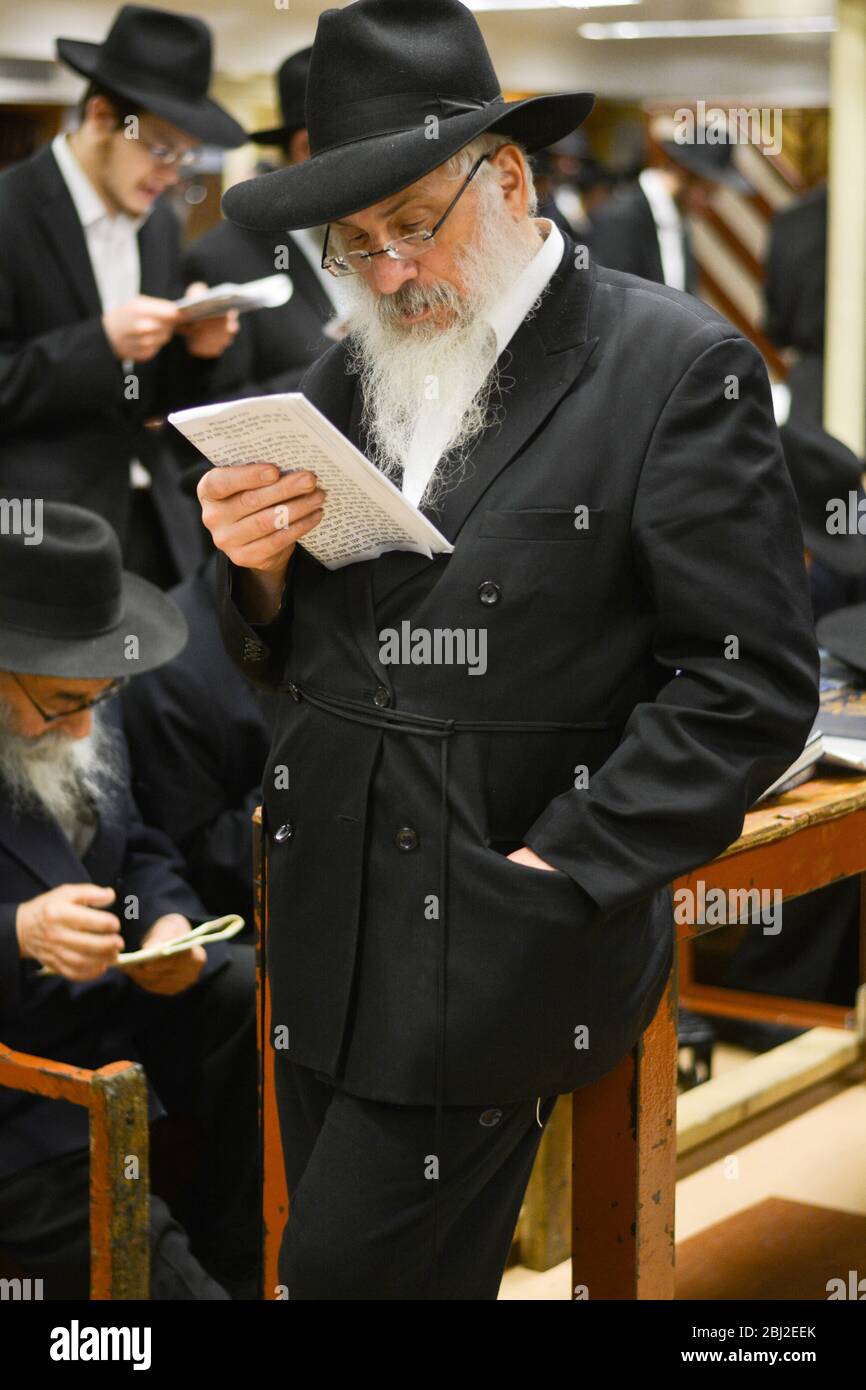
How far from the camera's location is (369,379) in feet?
6.80

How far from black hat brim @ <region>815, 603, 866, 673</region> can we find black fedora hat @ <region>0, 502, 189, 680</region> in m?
1.29

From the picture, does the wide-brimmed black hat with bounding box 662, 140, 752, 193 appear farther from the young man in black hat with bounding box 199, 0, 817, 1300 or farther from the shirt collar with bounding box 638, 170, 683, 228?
the young man in black hat with bounding box 199, 0, 817, 1300

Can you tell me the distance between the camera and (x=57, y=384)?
4375 millimetres

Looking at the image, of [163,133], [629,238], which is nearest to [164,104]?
[163,133]

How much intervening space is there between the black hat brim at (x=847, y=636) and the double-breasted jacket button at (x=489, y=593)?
5.34ft

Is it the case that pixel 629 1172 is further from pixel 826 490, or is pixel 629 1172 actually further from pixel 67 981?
pixel 826 490

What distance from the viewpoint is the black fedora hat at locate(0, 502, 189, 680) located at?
316 cm

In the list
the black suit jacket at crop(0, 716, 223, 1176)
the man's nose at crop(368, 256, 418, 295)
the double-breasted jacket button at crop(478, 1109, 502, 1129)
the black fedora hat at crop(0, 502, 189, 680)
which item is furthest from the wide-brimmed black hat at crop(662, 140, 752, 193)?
the double-breasted jacket button at crop(478, 1109, 502, 1129)

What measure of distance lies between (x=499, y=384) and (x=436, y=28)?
0.40 metres

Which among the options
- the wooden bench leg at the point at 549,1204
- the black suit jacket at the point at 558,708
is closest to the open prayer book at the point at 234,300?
the wooden bench leg at the point at 549,1204

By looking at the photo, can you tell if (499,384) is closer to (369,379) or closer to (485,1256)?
(369,379)

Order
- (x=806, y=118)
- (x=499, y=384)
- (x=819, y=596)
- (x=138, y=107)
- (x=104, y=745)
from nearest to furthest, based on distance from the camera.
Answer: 1. (x=499, y=384)
2. (x=104, y=745)
3. (x=138, y=107)
4. (x=819, y=596)
5. (x=806, y=118)

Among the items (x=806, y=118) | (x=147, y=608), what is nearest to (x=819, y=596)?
(x=147, y=608)
